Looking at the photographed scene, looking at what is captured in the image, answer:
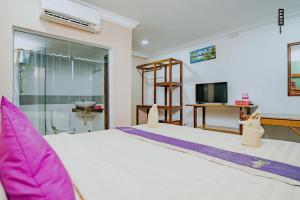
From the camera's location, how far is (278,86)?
2.88 m

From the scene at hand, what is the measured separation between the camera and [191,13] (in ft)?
9.16

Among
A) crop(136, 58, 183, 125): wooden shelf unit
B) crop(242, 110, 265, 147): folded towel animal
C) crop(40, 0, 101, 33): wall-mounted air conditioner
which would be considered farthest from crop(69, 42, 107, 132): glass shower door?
crop(242, 110, 265, 147): folded towel animal

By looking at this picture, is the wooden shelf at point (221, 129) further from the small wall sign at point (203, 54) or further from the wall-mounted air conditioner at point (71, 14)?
the wall-mounted air conditioner at point (71, 14)

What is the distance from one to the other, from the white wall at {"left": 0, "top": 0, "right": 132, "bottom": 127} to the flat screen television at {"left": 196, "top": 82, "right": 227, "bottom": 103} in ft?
5.82

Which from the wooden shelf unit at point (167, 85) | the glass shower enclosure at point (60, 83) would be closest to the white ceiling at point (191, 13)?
the wooden shelf unit at point (167, 85)

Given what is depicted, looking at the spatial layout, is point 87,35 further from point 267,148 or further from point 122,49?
point 267,148

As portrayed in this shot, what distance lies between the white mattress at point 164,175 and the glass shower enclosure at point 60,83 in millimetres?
1477

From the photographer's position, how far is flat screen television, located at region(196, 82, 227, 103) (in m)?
3.43

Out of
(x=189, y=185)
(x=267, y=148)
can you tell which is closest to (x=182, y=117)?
(x=267, y=148)

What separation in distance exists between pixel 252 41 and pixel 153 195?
142 inches

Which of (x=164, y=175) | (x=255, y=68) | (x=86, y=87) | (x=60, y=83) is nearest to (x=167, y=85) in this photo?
(x=255, y=68)

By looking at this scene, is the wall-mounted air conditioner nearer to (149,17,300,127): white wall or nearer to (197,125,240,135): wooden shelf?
(149,17,300,127): white wall

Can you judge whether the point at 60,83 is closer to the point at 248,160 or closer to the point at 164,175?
the point at 164,175

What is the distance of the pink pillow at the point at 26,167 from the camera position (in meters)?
0.48
